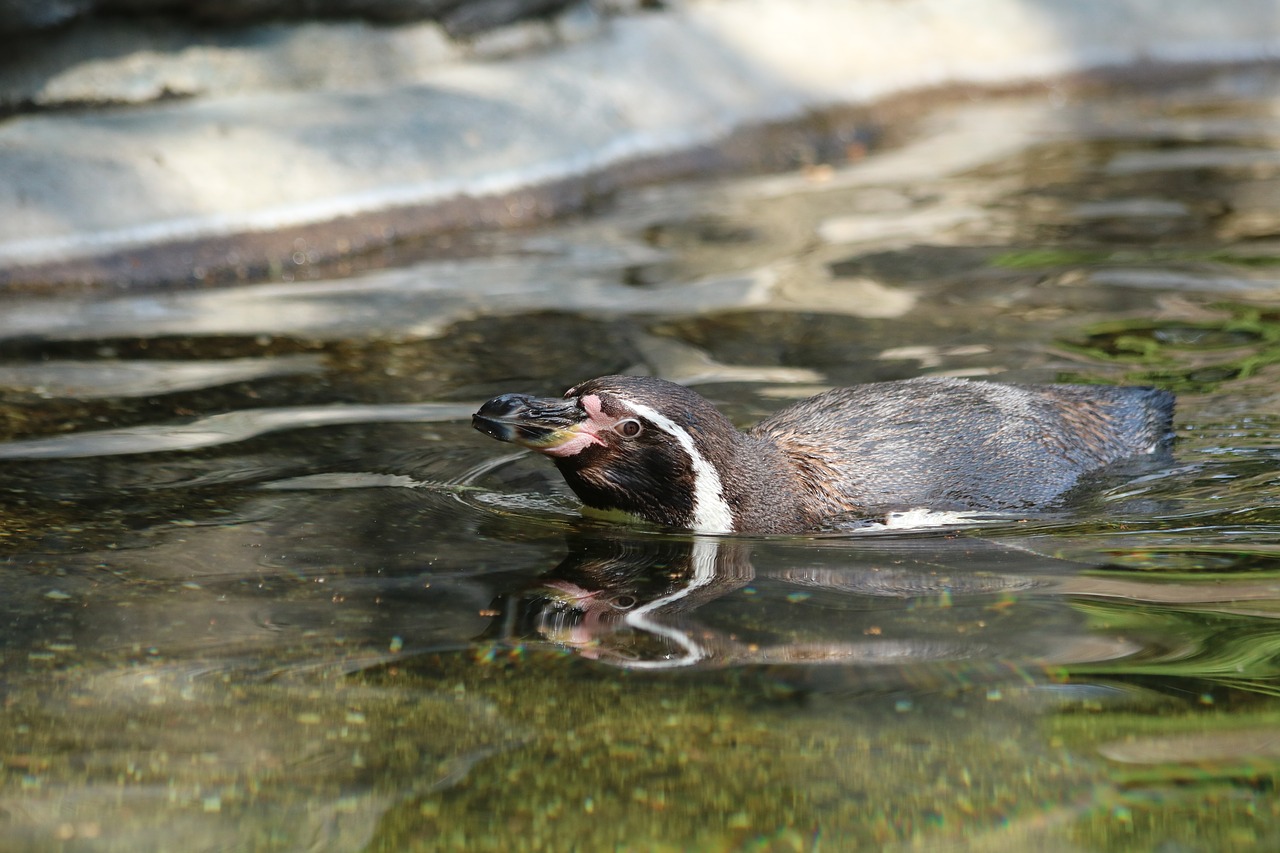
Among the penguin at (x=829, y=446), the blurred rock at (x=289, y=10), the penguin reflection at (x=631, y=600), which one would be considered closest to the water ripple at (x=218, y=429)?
the penguin at (x=829, y=446)

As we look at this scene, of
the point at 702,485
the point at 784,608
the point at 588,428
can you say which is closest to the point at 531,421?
the point at 588,428

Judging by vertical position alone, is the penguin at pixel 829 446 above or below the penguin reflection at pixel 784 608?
above

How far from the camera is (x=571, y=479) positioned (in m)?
5.04

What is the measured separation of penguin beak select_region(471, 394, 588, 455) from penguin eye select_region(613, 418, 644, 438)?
10cm

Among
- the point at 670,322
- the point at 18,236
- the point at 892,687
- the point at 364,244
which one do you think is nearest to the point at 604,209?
the point at 364,244

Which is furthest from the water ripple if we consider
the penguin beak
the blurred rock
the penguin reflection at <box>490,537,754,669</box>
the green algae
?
the blurred rock

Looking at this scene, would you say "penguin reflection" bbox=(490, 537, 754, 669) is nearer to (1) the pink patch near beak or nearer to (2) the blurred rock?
(1) the pink patch near beak

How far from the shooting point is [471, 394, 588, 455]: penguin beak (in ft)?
15.5

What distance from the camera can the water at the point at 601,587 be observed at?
3164 millimetres

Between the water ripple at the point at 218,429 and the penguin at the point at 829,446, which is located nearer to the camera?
the penguin at the point at 829,446

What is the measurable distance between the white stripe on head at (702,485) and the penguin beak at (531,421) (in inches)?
6.9

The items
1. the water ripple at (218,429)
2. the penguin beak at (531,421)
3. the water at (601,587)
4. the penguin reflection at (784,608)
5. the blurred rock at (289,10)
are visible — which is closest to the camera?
the water at (601,587)

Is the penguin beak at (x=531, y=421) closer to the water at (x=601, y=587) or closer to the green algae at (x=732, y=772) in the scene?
the water at (x=601, y=587)

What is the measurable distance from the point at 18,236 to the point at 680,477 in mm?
4387
